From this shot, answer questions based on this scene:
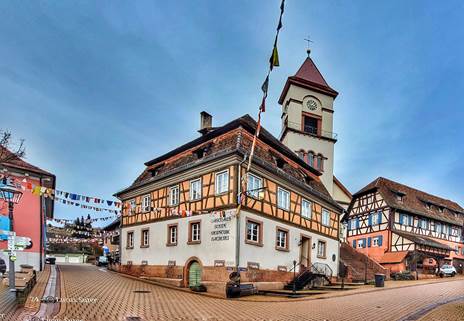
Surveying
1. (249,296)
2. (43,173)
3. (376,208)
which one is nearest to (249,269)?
(249,296)

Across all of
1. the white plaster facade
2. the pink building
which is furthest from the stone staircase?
the pink building

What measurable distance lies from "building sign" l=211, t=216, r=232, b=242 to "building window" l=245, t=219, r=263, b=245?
1023 mm

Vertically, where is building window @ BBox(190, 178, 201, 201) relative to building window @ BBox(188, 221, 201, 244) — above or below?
above

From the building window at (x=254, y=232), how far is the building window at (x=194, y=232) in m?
2.83

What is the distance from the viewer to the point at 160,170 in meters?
24.5

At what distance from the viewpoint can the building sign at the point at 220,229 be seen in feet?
56.9

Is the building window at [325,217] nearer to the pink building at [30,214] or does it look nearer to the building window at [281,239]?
the building window at [281,239]

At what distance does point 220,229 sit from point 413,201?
105 feet

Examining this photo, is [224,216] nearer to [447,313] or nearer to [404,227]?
[447,313]

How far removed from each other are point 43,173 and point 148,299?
39.8 ft

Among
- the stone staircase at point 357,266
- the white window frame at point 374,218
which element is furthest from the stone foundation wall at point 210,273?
the white window frame at point 374,218

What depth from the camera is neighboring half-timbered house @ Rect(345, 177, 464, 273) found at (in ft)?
116

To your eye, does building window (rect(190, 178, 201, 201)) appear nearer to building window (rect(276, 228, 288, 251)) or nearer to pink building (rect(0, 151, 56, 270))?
building window (rect(276, 228, 288, 251))

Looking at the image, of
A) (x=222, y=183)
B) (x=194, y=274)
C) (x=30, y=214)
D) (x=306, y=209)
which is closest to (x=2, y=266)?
(x=30, y=214)
